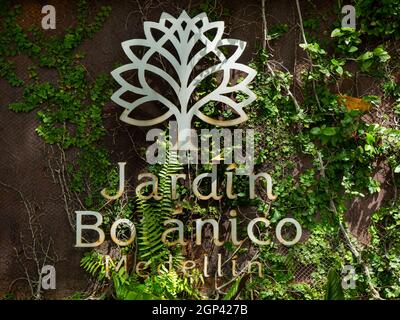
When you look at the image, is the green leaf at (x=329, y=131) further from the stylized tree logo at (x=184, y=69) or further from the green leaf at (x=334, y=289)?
the green leaf at (x=334, y=289)

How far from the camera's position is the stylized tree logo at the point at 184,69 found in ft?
15.3

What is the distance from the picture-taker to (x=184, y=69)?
4.71 metres

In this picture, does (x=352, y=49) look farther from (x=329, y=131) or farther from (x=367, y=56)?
(x=329, y=131)

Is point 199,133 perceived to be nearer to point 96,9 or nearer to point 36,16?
point 96,9

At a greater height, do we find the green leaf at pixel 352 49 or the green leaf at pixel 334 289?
the green leaf at pixel 352 49

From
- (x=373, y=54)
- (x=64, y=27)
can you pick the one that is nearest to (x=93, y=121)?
(x=64, y=27)

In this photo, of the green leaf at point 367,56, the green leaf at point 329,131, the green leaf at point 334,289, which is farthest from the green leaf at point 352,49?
the green leaf at point 334,289

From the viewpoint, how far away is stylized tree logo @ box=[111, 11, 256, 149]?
4.66 metres

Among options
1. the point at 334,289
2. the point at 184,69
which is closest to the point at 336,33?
the point at 184,69

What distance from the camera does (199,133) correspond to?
189 inches

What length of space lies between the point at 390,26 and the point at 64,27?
2955 mm

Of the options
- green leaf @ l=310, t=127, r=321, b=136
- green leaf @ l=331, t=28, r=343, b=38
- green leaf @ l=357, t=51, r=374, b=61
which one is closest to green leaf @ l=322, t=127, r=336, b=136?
green leaf @ l=310, t=127, r=321, b=136
